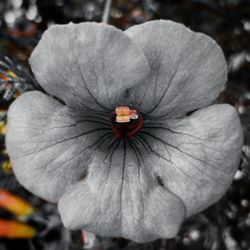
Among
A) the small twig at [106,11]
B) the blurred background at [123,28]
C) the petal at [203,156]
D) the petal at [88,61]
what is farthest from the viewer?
the small twig at [106,11]

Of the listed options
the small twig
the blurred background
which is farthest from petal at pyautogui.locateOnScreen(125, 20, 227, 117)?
the small twig

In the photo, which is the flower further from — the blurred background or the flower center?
the blurred background

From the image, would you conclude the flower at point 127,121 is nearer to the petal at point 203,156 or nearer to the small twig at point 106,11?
the petal at point 203,156

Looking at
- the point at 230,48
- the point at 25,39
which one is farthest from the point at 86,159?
the point at 230,48

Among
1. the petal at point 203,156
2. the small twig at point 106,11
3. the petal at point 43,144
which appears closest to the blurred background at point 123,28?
the small twig at point 106,11

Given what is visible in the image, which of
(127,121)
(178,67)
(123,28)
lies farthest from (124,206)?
(123,28)

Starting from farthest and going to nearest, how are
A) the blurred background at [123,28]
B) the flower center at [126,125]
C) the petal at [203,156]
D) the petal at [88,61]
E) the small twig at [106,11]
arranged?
the small twig at [106,11], the blurred background at [123,28], the flower center at [126,125], the petal at [203,156], the petal at [88,61]

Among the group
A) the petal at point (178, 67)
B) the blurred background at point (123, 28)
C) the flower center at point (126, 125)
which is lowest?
the blurred background at point (123, 28)

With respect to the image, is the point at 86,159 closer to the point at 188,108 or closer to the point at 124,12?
the point at 188,108
